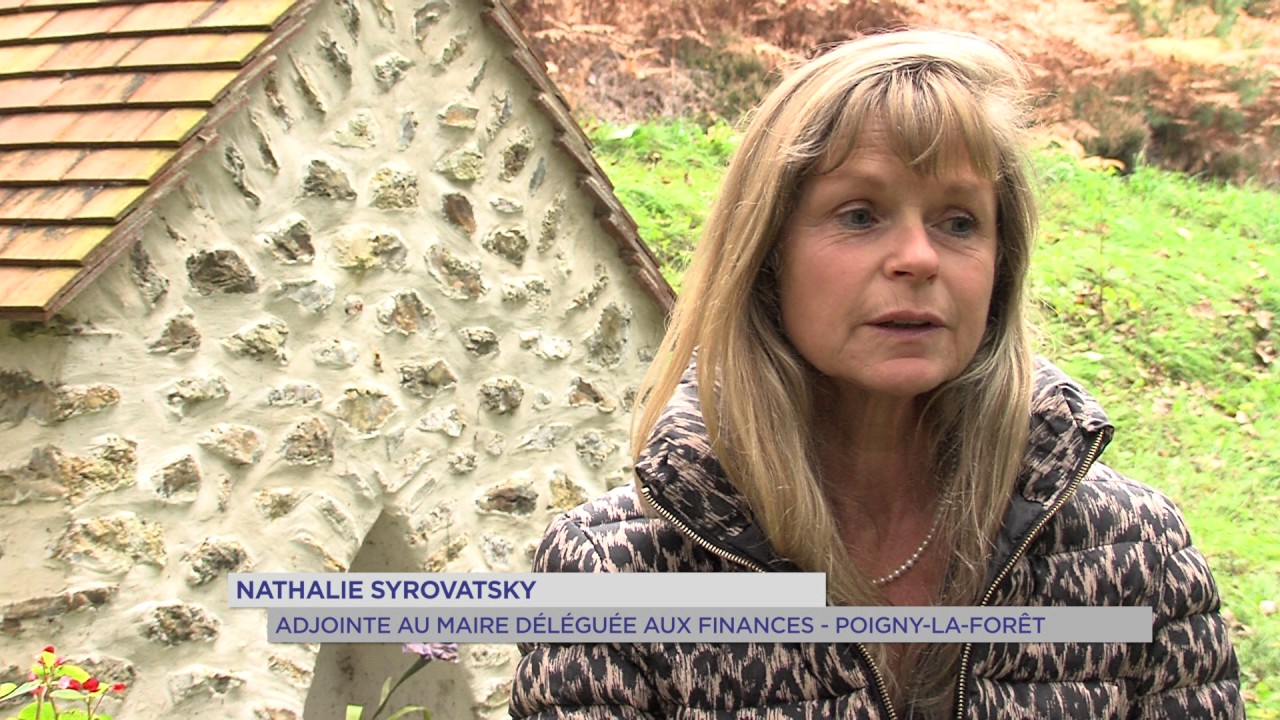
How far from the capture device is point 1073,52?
739cm

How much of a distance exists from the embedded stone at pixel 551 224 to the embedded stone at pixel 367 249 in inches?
17.8

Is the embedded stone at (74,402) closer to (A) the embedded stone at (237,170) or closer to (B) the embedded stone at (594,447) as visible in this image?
(A) the embedded stone at (237,170)

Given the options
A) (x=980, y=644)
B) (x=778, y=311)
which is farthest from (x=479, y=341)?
(x=980, y=644)

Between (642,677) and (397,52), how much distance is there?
2211 mm

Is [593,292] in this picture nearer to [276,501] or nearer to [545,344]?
[545,344]

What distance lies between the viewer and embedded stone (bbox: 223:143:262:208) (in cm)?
270

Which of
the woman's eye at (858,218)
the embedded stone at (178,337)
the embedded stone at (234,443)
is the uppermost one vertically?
the embedded stone at (178,337)

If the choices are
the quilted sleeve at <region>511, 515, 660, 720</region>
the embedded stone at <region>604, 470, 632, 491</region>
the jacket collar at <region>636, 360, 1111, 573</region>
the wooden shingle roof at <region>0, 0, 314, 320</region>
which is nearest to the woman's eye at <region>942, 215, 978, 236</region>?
the jacket collar at <region>636, 360, 1111, 573</region>

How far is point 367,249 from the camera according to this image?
3.04 metres

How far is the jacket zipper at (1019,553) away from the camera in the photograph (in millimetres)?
1308

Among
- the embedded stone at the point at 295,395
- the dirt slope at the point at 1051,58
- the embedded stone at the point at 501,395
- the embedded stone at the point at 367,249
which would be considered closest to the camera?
the embedded stone at the point at 295,395

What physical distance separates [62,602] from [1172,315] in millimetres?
4899

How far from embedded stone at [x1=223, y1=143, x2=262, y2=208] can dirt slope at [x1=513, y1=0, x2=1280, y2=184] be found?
14.8 ft
